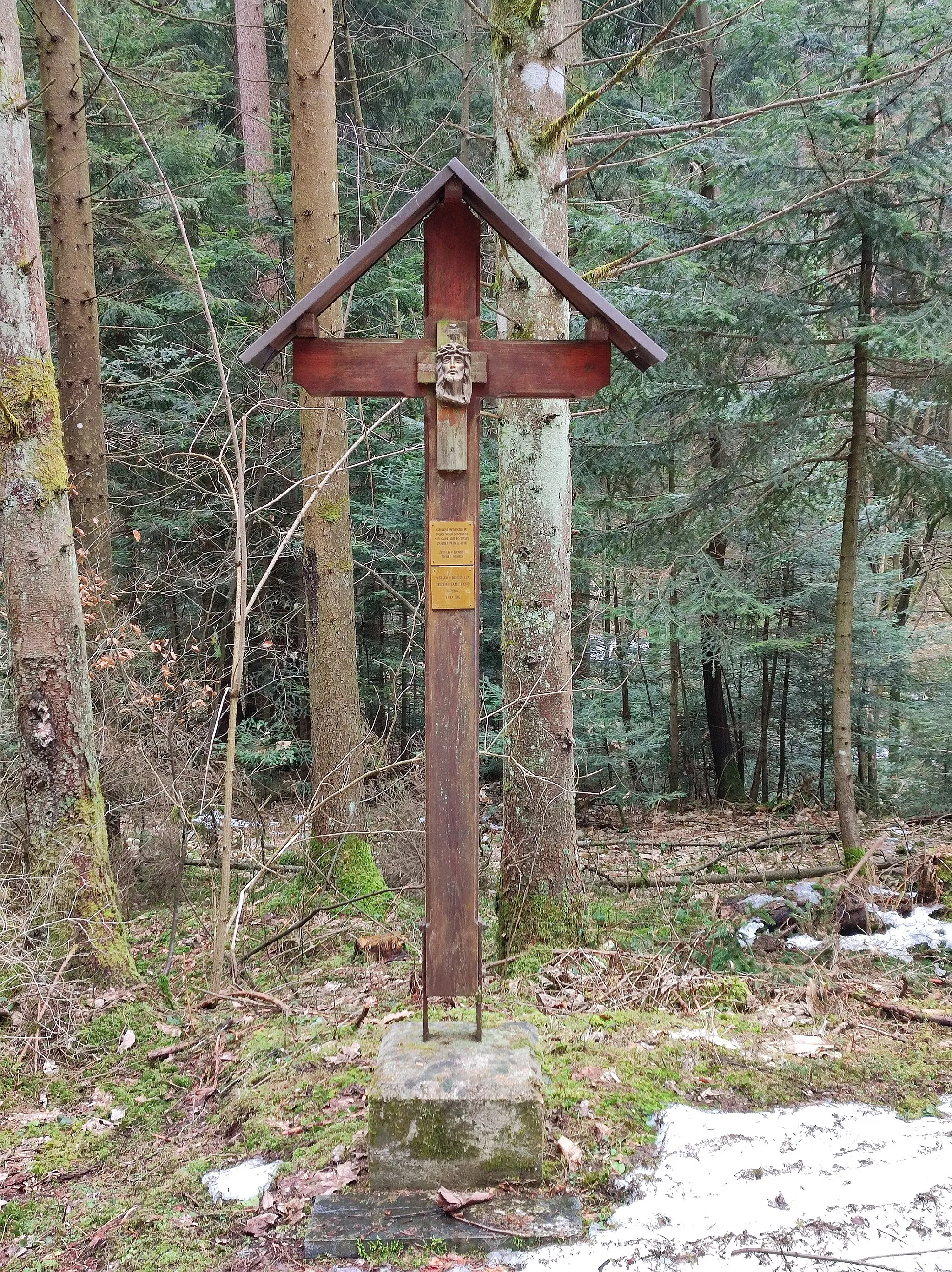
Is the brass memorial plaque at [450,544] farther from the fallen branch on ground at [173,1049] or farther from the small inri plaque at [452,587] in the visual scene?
the fallen branch on ground at [173,1049]

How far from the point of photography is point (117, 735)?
7.73m

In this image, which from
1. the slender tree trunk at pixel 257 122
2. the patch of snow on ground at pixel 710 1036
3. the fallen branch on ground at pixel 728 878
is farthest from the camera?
the slender tree trunk at pixel 257 122

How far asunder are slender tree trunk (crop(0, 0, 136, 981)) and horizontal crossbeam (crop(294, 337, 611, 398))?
7.93 ft

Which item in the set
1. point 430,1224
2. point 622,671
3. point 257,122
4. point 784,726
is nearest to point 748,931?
point 430,1224

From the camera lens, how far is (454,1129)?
9.59 ft

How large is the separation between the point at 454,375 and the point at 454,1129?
8.67 feet

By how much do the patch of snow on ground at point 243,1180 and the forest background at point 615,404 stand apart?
98.4 inches

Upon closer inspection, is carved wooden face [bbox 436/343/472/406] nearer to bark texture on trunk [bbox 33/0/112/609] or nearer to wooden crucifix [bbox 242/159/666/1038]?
wooden crucifix [bbox 242/159/666/1038]

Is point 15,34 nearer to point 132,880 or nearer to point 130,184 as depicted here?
point 132,880

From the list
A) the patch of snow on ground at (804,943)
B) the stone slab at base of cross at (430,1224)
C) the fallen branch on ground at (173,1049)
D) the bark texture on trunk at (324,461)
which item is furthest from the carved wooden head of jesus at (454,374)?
the patch of snow on ground at (804,943)

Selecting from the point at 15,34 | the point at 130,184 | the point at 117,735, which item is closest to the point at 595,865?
the point at 117,735

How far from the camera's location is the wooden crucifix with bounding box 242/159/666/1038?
11.0 feet

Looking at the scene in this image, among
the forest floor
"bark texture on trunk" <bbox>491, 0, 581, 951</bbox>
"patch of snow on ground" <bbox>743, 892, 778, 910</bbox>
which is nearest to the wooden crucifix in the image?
the forest floor

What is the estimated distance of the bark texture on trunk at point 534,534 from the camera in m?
5.47
